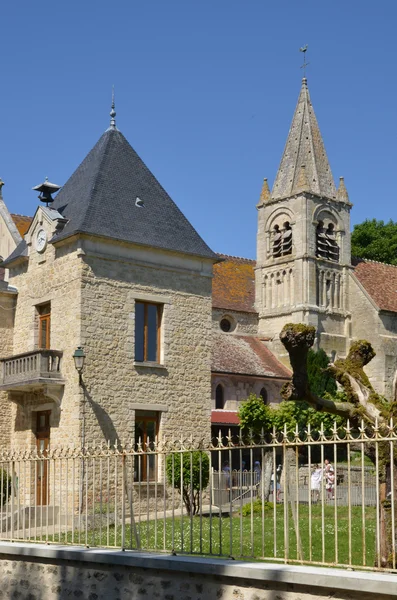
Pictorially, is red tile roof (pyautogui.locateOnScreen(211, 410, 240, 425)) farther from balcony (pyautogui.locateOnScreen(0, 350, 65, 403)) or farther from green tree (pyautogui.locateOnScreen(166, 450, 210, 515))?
green tree (pyautogui.locateOnScreen(166, 450, 210, 515))

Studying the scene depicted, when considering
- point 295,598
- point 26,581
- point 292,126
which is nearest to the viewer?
point 295,598

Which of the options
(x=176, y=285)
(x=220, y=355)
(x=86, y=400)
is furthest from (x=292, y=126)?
Answer: (x=86, y=400)

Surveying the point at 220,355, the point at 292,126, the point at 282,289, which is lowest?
the point at 220,355

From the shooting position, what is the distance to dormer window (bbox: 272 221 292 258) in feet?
169

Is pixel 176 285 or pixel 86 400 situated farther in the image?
pixel 176 285

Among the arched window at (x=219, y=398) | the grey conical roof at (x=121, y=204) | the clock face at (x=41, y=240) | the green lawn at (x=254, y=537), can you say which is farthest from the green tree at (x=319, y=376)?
the green lawn at (x=254, y=537)

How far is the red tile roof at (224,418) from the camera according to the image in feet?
127

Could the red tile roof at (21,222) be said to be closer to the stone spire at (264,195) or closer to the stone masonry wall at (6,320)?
the stone masonry wall at (6,320)

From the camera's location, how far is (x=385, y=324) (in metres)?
49.6

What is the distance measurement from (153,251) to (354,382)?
13.7 m

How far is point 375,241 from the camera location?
58.4 m

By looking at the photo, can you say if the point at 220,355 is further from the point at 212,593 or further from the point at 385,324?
the point at 212,593

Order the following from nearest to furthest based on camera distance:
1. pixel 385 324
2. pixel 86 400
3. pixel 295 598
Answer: pixel 295 598, pixel 86 400, pixel 385 324

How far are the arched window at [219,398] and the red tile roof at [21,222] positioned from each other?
46.7 ft
